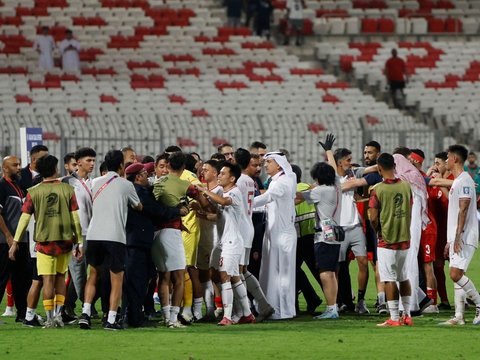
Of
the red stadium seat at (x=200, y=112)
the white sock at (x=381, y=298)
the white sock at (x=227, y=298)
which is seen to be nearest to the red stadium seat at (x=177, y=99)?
the red stadium seat at (x=200, y=112)

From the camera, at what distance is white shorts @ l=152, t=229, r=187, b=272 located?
14.7 m

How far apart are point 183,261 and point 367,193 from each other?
10.4 feet

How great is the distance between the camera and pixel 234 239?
15055 mm

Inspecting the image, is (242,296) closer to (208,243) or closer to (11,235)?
(208,243)

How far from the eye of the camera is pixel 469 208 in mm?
14836

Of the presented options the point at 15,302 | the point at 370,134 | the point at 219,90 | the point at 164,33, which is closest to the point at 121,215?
the point at 15,302

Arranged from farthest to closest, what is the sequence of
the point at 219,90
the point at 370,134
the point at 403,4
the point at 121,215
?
the point at 403,4
the point at 219,90
the point at 370,134
the point at 121,215

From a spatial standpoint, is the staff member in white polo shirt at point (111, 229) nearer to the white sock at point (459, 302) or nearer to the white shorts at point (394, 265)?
the white shorts at point (394, 265)

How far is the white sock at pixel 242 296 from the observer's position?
15.1 metres

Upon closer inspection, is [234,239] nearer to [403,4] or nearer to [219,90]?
[219,90]

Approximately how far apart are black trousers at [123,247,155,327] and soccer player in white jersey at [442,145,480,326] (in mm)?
3315

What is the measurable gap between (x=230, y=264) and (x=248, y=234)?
0.53 m

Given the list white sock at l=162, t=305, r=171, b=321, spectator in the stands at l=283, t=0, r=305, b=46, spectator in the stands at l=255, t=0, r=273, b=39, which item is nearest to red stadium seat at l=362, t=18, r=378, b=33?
spectator in the stands at l=283, t=0, r=305, b=46

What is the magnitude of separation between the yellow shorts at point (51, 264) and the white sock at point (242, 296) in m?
1.92
